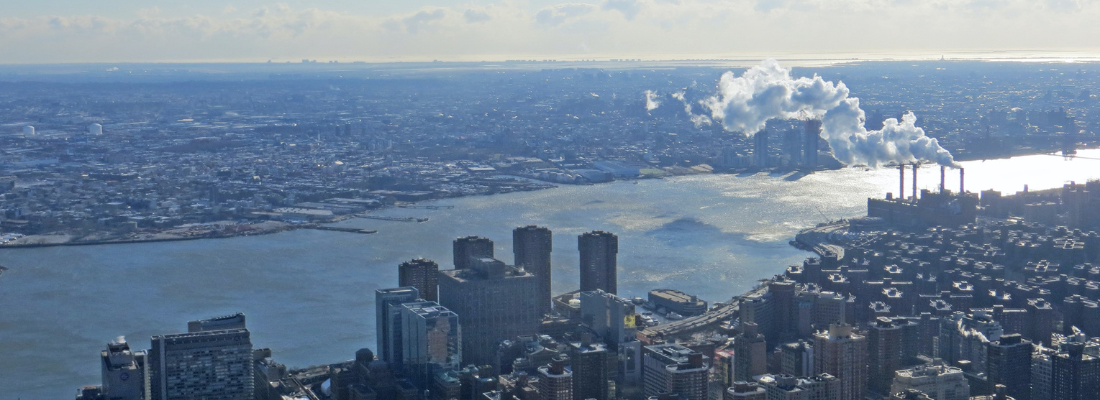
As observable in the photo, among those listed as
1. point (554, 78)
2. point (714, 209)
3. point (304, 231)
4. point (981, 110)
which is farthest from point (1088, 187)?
point (554, 78)

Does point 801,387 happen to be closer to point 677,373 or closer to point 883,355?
point 677,373

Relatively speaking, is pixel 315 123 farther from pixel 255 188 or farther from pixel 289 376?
pixel 289 376

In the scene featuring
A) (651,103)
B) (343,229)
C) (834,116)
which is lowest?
(343,229)

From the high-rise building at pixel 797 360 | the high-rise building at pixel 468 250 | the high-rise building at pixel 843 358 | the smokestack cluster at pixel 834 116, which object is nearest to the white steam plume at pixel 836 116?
the smokestack cluster at pixel 834 116

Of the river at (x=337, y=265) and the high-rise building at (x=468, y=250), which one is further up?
the high-rise building at (x=468, y=250)

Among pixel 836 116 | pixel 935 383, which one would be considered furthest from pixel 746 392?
pixel 836 116

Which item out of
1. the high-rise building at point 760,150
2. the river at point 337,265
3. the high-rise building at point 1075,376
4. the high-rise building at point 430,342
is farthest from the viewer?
the high-rise building at point 760,150

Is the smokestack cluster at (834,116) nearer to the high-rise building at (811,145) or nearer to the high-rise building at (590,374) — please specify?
the high-rise building at (811,145)
